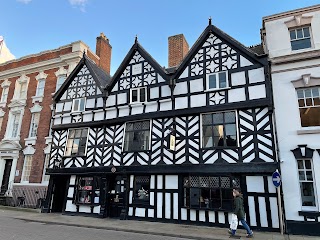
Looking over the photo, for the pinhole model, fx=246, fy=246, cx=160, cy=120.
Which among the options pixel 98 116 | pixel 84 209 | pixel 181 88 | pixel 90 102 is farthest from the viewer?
pixel 90 102

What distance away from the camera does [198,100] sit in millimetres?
12484

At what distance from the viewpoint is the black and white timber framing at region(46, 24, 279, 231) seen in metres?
10.7

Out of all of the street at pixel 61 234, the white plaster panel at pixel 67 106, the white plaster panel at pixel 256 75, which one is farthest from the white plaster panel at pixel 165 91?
the street at pixel 61 234

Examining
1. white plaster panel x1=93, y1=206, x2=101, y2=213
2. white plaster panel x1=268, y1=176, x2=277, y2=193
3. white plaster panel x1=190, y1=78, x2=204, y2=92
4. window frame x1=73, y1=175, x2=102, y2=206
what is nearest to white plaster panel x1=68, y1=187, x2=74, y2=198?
window frame x1=73, y1=175, x2=102, y2=206

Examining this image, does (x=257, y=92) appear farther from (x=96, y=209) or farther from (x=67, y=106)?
(x=67, y=106)

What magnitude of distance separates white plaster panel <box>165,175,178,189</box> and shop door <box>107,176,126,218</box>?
2616 mm

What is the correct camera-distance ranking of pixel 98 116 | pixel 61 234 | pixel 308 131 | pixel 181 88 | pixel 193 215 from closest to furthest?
1. pixel 61 234
2. pixel 308 131
3. pixel 193 215
4. pixel 181 88
5. pixel 98 116

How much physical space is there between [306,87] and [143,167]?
8497 mm

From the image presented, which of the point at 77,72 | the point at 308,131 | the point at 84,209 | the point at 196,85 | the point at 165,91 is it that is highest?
the point at 77,72

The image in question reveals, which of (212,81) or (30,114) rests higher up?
(30,114)

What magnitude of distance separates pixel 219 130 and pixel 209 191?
2.88m

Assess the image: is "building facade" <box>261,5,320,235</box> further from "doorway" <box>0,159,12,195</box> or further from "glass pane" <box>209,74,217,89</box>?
"doorway" <box>0,159,12,195</box>

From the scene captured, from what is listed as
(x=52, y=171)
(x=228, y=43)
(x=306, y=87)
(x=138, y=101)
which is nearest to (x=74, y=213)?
(x=52, y=171)

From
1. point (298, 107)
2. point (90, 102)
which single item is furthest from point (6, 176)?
point (298, 107)
